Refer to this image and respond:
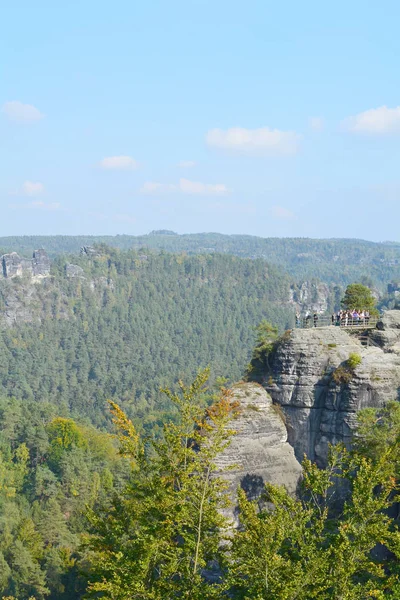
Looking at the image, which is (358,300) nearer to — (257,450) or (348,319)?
(348,319)

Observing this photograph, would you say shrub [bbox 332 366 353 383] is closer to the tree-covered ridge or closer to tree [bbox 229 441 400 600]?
tree [bbox 229 441 400 600]

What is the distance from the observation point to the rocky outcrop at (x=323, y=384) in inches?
1373

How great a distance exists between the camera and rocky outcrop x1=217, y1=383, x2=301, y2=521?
3362cm

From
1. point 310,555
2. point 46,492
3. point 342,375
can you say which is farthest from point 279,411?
point 46,492

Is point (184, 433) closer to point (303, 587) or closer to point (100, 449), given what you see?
point (303, 587)

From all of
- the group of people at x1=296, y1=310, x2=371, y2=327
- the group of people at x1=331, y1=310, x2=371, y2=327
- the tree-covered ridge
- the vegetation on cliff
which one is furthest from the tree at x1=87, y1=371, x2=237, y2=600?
the tree-covered ridge

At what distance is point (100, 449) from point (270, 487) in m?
73.8

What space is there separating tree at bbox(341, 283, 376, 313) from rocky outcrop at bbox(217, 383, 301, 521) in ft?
46.1

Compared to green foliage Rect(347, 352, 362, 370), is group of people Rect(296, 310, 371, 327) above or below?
above

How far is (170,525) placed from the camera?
24.1m

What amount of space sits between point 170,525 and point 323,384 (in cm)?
1474

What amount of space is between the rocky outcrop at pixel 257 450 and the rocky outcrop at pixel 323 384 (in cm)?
110

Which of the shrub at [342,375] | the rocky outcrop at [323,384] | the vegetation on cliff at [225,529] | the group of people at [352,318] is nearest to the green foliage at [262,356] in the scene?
the rocky outcrop at [323,384]

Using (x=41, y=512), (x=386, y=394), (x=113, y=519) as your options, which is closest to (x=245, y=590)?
(x=113, y=519)
